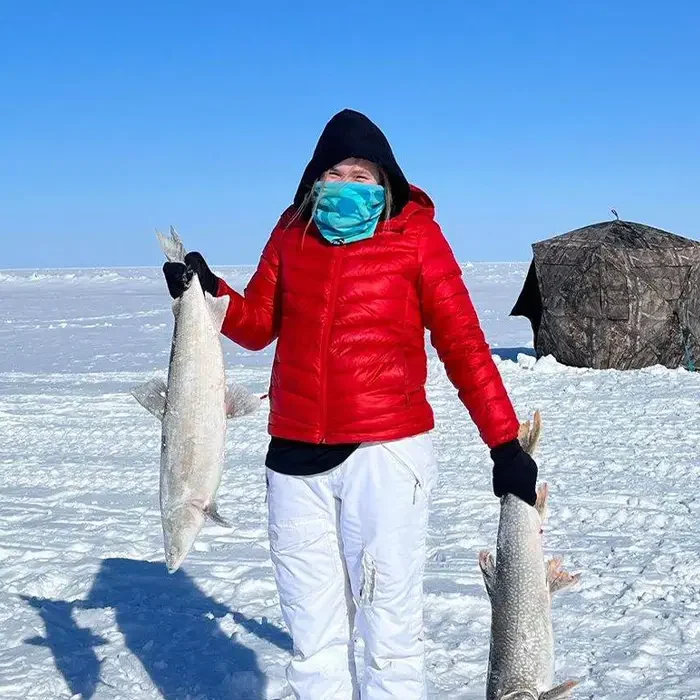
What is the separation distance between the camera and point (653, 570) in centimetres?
492

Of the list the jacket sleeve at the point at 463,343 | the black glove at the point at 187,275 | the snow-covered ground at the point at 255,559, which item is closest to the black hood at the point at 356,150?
the jacket sleeve at the point at 463,343

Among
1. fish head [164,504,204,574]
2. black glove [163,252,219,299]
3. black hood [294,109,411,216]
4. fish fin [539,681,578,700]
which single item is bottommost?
fish fin [539,681,578,700]

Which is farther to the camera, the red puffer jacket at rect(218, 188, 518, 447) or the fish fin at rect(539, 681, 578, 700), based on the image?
the red puffer jacket at rect(218, 188, 518, 447)

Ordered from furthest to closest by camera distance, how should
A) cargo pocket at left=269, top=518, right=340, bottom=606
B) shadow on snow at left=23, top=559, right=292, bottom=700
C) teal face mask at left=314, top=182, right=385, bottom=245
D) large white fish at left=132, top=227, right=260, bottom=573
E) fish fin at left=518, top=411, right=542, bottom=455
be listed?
shadow on snow at left=23, top=559, right=292, bottom=700 < fish fin at left=518, top=411, right=542, bottom=455 < cargo pocket at left=269, top=518, right=340, bottom=606 < teal face mask at left=314, top=182, right=385, bottom=245 < large white fish at left=132, top=227, right=260, bottom=573

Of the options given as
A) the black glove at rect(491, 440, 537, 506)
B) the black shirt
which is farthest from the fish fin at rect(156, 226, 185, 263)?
the black glove at rect(491, 440, 537, 506)

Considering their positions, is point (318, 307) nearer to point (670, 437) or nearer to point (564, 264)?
point (670, 437)

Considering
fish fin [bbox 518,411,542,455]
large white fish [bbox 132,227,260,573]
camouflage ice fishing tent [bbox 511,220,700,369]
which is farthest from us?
camouflage ice fishing tent [bbox 511,220,700,369]

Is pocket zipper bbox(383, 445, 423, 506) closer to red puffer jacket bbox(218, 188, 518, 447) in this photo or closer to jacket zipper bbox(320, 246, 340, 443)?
red puffer jacket bbox(218, 188, 518, 447)

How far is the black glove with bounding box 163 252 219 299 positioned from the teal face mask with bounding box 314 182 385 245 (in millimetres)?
401

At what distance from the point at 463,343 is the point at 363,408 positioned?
372mm

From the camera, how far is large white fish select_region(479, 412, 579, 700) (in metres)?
2.35

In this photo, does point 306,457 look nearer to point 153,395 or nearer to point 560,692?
point 153,395

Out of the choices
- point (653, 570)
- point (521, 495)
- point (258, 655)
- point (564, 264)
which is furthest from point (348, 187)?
point (564, 264)

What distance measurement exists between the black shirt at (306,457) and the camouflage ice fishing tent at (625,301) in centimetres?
1136
